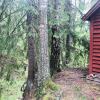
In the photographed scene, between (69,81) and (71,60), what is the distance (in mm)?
4860

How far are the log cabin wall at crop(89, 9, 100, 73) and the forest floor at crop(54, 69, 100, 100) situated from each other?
0.78 meters

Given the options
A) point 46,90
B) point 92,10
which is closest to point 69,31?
point 92,10

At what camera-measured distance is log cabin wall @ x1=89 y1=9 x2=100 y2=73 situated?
1100 centimetres

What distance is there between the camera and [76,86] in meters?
9.88

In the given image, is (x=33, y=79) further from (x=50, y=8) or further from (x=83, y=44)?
(x=83, y=44)

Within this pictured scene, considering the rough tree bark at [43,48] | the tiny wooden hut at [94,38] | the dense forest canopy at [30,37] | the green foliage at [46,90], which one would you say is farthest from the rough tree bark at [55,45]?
the green foliage at [46,90]

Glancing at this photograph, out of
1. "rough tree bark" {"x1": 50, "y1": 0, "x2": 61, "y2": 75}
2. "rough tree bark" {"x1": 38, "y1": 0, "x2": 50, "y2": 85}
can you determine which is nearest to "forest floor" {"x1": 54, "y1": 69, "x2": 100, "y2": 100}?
"rough tree bark" {"x1": 50, "y1": 0, "x2": 61, "y2": 75}

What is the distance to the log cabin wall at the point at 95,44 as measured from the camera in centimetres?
1100

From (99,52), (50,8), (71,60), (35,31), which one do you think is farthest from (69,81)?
(71,60)

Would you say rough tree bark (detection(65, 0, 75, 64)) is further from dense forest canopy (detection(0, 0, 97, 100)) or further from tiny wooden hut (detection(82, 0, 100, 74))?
tiny wooden hut (detection(82, 0, 100, 74))

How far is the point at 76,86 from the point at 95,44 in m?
2.40

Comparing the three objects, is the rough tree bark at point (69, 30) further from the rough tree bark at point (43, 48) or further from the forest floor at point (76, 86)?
the rough tree bark at point (43, 48)

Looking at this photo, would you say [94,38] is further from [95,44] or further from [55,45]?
[55,45]

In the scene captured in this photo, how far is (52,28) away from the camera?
12422 mm
